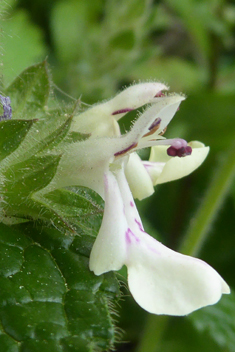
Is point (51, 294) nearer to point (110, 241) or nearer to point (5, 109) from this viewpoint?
point (110, 241)

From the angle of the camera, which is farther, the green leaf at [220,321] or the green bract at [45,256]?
the green leaf at [220,321]

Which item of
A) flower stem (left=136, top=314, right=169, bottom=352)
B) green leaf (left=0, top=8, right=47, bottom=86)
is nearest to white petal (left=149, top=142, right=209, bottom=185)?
flower stem (left=136, top=314, right=169, bottom=352)

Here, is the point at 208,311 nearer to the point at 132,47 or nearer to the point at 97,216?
the point at 97,216

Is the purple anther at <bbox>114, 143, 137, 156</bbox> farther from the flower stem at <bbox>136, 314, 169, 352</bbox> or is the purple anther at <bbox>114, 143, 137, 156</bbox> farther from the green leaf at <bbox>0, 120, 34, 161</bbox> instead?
the flower stem at <bbox>136, 314, 169, 352</bbox>

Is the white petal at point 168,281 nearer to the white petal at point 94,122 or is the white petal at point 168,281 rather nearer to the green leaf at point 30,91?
the white petal at point 94,122

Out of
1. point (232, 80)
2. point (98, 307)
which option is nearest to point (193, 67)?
point (232, 80)

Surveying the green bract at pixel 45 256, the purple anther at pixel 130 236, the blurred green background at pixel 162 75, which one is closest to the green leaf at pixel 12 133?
the green bract at pixel 45 256

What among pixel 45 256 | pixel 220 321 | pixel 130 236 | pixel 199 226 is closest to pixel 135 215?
pixel 130 236
